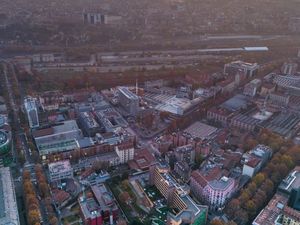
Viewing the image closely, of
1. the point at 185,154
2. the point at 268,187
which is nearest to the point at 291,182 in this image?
the point at 268,187

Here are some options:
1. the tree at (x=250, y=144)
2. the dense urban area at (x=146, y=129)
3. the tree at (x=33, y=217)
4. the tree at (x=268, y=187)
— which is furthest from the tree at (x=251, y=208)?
the tree at (x=33, y=217)

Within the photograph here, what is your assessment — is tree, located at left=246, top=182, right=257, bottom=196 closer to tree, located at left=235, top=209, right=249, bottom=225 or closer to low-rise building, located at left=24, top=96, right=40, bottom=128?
tree, located at left=235, top=209, right=249, bottom=225

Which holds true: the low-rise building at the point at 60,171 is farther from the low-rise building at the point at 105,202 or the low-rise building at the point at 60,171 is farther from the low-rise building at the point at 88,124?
the low-rise building at the point at 88,124

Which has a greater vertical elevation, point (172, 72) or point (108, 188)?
point (172, 72)

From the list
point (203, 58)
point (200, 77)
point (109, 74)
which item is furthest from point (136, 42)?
point (200, 77)

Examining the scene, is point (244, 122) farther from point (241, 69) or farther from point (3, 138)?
point (3, 138)

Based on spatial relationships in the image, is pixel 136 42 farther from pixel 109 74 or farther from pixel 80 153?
pixel 80 153

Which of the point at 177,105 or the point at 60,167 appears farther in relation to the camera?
the point at 177,105

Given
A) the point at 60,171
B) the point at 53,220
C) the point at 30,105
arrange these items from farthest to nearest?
the point at 30,105 < the point at 60,171 < the point at 53,220

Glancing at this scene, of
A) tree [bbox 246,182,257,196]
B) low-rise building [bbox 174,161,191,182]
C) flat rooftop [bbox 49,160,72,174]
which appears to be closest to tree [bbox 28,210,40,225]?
flat rooftop [bbox 49,160,72,174]
